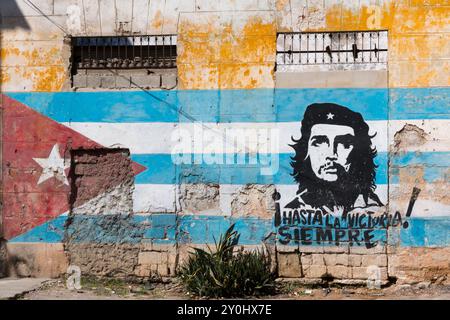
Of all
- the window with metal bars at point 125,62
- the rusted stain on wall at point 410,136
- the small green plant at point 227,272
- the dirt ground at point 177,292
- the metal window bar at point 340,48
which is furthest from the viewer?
the window with metal bars at point 125,62

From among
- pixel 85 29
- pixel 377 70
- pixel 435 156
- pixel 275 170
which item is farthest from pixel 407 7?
pixel 85 29

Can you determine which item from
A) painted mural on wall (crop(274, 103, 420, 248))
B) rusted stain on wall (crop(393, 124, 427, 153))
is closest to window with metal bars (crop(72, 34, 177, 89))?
painted mural on wall (crop(274, 103, 420, 248))

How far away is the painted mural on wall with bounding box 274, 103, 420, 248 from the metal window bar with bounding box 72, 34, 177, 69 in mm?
2050

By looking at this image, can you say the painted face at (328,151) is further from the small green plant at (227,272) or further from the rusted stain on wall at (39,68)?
→ the rusted stain on wall at (39,68)

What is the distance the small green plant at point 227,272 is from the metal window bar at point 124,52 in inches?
98.2

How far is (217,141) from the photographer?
1002cm

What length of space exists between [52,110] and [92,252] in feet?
6.48

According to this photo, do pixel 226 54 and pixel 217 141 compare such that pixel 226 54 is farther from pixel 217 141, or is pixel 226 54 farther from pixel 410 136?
pixel 410 136

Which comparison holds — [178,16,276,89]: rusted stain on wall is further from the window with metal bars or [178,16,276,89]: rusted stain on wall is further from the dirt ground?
the dirt ground

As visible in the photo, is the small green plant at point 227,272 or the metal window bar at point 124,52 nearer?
the small green plant at point 227,272

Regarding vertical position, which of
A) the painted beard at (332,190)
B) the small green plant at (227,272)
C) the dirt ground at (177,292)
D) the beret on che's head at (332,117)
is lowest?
the dirt ground at (177,292)

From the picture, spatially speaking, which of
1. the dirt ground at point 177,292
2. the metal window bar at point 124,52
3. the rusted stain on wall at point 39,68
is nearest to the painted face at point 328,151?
the dirt ground at point 177,292

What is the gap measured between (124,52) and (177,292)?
3.27 metres

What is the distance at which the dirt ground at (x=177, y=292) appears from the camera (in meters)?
9.51
